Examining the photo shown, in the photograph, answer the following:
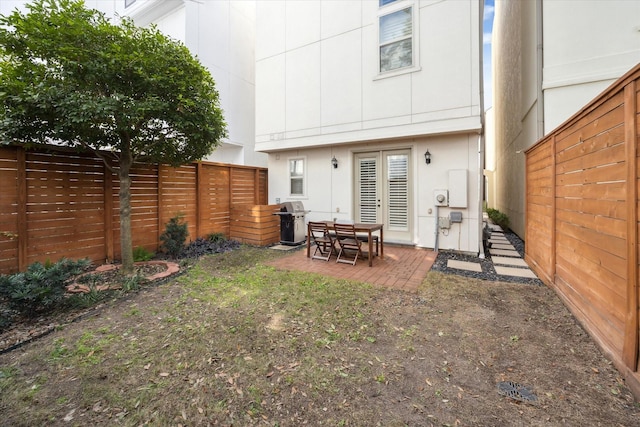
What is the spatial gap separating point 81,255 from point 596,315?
25.3 feet

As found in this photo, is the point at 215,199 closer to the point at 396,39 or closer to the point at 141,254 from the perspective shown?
the point at 141,254

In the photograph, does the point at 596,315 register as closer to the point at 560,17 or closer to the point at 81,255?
the point at 560,17

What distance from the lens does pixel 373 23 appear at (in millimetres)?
7164

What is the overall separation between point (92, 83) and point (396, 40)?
6.62m

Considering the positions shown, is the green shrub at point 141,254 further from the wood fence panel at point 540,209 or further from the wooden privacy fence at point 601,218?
the wood fence panel at point 540,209

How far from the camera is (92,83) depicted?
13.1 ft

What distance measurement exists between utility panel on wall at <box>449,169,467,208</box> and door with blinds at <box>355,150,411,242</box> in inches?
42.9

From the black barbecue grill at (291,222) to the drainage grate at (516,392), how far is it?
604cm

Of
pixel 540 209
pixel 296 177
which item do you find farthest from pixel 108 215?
pixel 540 209

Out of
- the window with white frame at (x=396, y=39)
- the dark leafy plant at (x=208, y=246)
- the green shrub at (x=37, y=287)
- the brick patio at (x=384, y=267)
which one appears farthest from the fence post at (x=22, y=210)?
the window with white frame at (x=396, y=39)

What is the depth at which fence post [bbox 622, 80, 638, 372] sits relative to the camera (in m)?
2.07

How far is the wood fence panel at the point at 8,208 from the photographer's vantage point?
4152 mm

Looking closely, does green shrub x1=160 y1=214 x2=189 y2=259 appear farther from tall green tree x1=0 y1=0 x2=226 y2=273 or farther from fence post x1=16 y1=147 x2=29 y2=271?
fence post x1=16 y1=147 x2=29 y2=271

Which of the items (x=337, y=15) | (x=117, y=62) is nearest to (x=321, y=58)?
(x=337, y=15)
